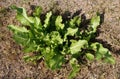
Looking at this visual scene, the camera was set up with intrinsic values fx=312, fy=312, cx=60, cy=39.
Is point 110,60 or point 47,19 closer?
point 110,60

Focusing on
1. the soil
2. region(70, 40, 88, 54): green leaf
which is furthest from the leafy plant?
the soil

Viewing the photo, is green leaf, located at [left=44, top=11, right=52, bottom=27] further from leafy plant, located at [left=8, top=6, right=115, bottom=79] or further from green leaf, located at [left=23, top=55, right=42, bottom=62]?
green leaf, located at [left=23, top=55, right=42, bottom=62]

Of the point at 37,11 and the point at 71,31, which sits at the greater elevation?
the point at 37,11

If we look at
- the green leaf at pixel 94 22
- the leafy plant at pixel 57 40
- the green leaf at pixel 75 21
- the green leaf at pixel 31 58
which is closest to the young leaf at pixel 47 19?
the leafy plant at pixel 57 40

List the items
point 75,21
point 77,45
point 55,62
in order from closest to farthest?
point 55,62, point 77,45, point 75,21

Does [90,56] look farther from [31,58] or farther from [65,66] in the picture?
[31,58]

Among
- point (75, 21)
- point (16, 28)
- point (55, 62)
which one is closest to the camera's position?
point (55, 62)

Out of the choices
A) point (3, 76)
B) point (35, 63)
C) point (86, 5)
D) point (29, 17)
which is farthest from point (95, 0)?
point (3, 76)

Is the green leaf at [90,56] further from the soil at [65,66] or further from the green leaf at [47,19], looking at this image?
the green leaf at [47,19]

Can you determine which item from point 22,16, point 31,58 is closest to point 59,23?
point 22,16
